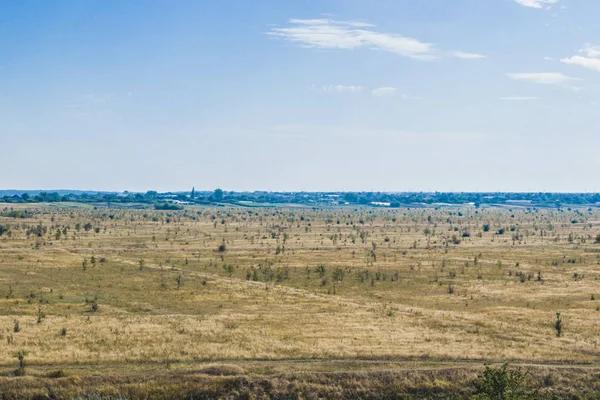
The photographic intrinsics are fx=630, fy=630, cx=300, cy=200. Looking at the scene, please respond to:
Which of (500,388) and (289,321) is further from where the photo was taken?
(289,321)

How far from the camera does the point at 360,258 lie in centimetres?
8231

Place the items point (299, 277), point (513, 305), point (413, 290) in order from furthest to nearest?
point (299, 277)
point (413, 290)
point (513, 305)

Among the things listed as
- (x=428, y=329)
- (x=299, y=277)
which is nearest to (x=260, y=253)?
(x=299, y=277)

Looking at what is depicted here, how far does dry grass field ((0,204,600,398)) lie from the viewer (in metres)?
29.9

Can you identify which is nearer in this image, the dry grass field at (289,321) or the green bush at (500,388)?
the green bush at (500,388)

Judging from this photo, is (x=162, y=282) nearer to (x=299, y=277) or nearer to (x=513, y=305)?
(x=299, y=277)

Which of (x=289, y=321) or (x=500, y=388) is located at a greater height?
(x=500, y=388)

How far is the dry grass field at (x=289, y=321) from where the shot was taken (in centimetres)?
2991

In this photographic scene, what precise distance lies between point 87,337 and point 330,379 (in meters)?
15.7

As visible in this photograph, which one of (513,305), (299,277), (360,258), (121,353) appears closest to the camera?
(121,353)

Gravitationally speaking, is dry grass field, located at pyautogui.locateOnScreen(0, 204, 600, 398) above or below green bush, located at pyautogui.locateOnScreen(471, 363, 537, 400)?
below

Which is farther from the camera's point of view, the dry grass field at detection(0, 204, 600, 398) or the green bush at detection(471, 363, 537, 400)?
the dry grass field at detection(0, 204, 600, 398)

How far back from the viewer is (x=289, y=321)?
43.3m

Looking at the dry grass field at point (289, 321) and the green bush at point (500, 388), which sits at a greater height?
the green bush at point (500, 388)
